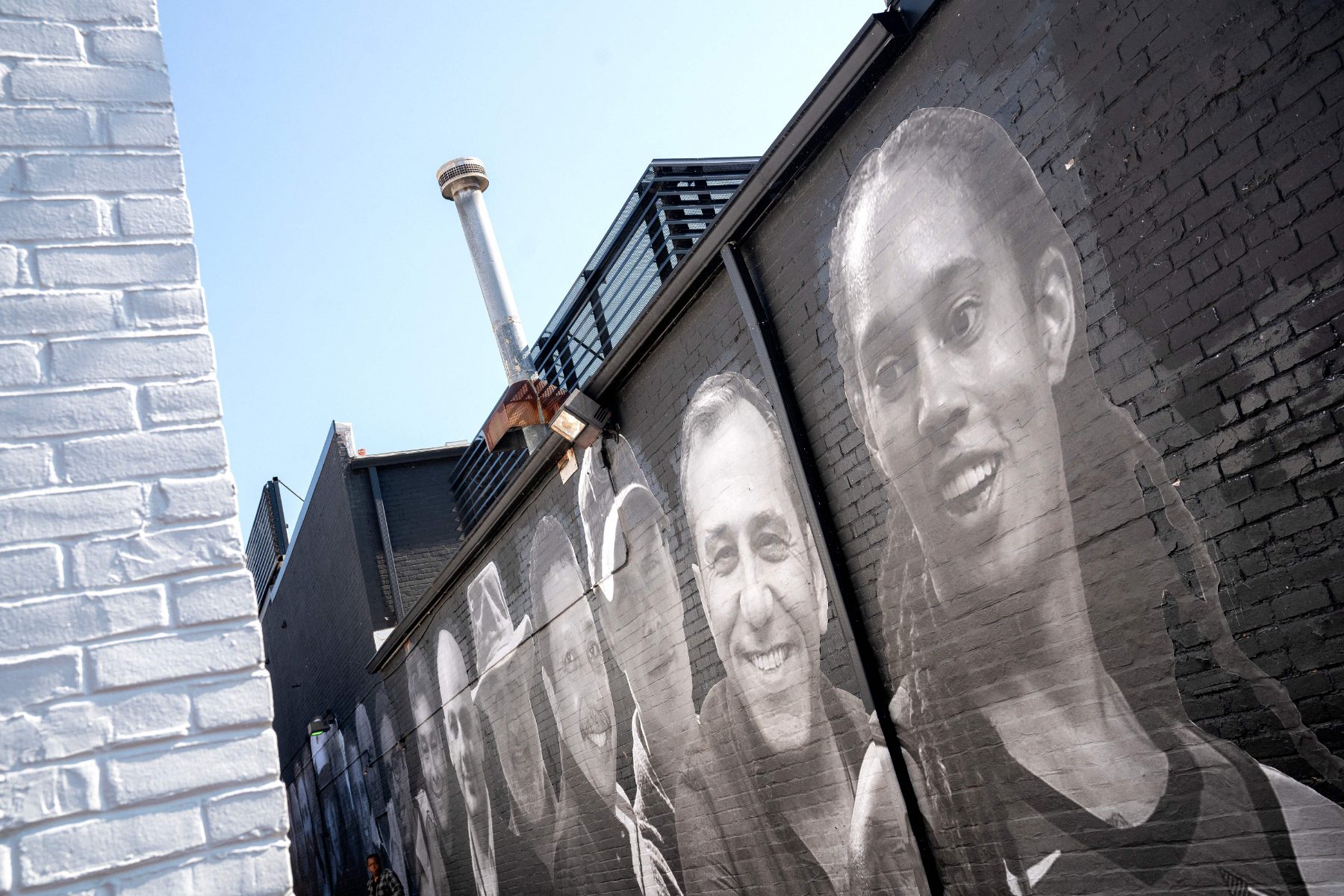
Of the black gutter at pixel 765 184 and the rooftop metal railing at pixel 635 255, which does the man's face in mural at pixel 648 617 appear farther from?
the rooftop metal railing at pixel 635 255

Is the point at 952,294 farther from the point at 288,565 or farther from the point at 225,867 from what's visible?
the point at 288,565

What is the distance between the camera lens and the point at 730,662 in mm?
6520

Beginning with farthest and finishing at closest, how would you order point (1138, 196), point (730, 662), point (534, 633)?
point (534, 633), point (730, 662), point (1138, 196)

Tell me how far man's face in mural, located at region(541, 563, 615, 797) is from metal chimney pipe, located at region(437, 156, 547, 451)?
4.87 m

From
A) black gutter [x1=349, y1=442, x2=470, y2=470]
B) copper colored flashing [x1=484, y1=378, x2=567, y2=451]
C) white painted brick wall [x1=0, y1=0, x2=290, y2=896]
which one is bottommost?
white painted brick wall [x1=0, y1=0, x2=290, y2=896]

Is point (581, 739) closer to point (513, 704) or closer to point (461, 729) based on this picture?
point (513, 704)

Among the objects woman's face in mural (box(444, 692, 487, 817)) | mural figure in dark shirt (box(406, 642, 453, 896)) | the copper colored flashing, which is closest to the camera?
the copper colored flashing

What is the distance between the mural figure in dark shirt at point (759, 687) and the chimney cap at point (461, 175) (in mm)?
9914

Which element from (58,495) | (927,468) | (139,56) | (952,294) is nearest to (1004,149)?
(952,294)

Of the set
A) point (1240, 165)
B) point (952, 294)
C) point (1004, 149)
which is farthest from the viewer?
point (952, 294)

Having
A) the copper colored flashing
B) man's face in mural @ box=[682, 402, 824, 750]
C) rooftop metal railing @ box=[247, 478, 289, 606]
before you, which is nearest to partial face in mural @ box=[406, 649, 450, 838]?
the copper colored flashing

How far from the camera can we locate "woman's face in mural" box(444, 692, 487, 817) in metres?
11.1

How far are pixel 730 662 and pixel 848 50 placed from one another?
3429 mm

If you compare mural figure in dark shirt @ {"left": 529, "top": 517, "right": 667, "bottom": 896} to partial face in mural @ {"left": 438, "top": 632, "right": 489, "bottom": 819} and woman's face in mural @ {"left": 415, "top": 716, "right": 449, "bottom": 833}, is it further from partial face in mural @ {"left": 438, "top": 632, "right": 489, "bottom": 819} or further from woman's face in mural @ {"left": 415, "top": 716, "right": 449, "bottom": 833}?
woman's face in mural @ {"left": 415, "top": 716, "right": 449, "bottom": 833}
